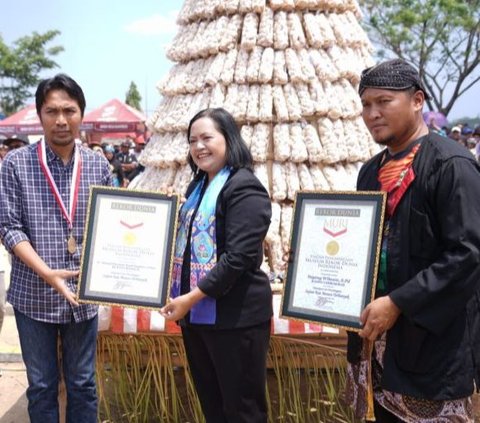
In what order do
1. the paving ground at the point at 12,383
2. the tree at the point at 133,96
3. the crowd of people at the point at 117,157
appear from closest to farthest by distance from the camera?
the paving ground at the point at 12,383 → the crowd of people at the point at 117,157 → the tree at the point at 133,96

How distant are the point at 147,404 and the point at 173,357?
1.22 feet

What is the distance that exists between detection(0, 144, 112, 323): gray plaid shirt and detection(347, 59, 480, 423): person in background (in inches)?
56.6

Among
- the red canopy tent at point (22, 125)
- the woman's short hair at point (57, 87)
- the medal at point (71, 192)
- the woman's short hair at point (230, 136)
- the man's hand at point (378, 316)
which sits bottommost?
the man's hand at point (378, 316)

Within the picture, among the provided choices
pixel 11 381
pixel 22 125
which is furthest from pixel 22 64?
pixel 11 381

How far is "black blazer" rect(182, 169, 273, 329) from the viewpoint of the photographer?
8.14ft

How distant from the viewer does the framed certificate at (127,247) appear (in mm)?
2707

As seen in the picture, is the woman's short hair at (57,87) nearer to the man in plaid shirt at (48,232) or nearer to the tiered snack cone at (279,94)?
the man in plaid shirt at (48,232)

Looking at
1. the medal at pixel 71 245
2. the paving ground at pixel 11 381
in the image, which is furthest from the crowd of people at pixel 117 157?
the medal at pixel 71 245

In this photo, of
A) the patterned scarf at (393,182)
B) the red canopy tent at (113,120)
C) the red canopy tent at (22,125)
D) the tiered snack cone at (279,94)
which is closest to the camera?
the patterned scarf at (393,182)

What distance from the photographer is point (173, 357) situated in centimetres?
402

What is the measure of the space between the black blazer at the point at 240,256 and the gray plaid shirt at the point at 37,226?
28.7 inches

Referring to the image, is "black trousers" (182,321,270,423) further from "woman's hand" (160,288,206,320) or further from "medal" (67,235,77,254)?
"medal" (67,235,77,254)

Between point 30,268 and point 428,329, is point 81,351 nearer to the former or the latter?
point 30,268

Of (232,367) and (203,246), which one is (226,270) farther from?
(232,367)
